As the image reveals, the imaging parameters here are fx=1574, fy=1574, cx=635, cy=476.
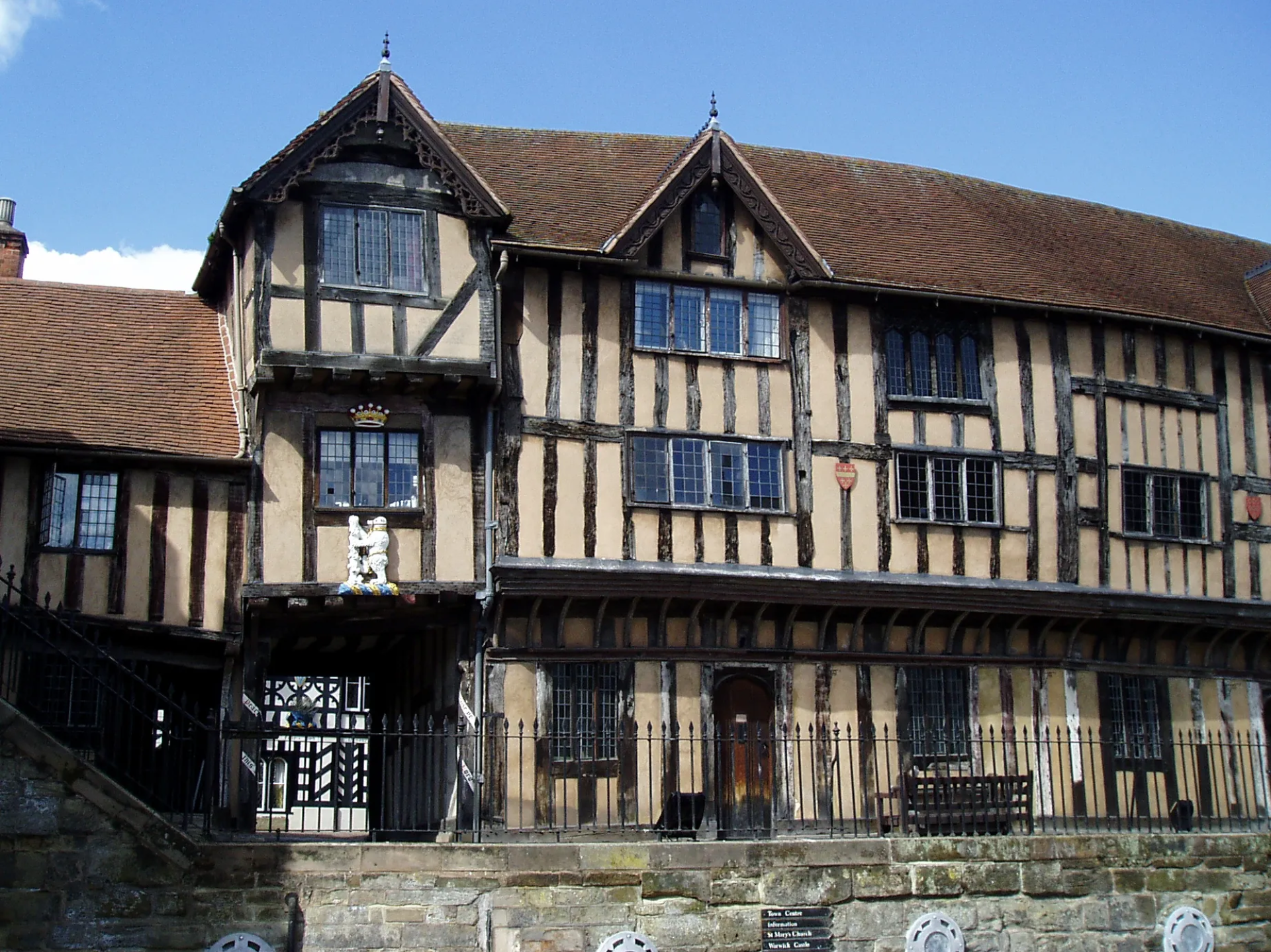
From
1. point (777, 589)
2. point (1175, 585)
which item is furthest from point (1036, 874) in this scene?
point (1175, 585)

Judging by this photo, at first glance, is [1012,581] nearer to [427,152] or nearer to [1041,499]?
[1041,499]

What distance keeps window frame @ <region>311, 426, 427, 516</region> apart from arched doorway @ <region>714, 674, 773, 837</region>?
485 centimetres

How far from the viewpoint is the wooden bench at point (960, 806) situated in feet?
57.3

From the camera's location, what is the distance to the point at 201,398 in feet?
69.0

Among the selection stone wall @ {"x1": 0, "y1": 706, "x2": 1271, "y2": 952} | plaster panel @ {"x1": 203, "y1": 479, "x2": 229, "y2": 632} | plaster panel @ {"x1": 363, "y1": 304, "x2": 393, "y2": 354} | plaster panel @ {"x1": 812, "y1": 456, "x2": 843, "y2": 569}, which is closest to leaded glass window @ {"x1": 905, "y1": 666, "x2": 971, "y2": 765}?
plaster panel @ {"x1": 812, "y1": 456, "x2": 843, "y2": 569}

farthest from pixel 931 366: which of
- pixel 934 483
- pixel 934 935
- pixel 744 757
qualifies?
pixel 934 935

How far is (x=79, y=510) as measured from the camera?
19188 mm

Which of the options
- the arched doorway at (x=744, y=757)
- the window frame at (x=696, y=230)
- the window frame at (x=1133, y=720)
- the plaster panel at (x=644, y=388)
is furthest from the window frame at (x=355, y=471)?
the window frame at (x=1133, y=720)

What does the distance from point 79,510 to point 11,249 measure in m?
7.28

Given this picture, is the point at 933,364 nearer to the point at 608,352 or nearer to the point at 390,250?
the point at 608,352

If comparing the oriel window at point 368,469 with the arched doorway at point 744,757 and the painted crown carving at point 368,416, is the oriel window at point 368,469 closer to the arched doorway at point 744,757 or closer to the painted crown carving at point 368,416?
the painted crown carving at point 368,416

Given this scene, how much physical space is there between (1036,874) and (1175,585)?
30.1ft

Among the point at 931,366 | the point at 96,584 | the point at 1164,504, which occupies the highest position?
the point at 931,366

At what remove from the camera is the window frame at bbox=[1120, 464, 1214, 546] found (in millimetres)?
23750
